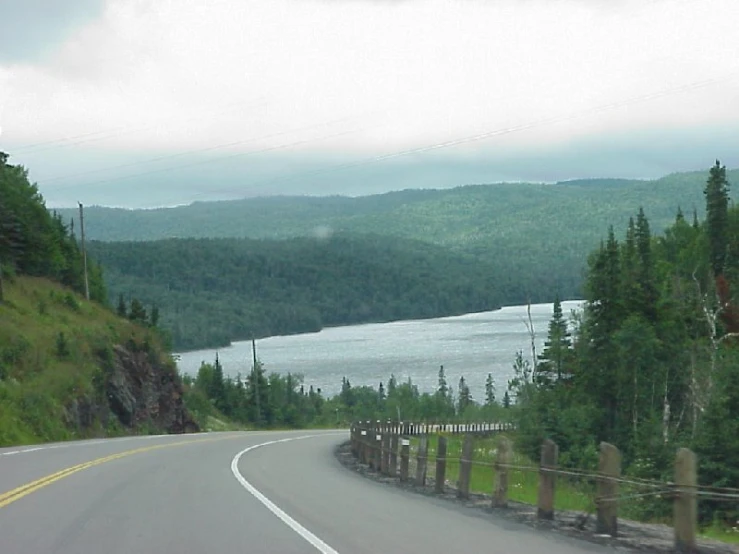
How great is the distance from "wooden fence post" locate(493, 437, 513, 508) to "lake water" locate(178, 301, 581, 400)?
88965 mm

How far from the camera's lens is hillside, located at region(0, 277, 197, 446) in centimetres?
4122

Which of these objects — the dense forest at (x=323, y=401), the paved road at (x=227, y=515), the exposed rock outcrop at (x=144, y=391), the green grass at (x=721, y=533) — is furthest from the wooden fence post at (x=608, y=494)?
the dense forest at (x=323, y=401)

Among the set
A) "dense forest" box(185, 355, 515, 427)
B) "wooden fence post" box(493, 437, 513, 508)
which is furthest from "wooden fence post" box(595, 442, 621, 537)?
"dense forest" box(185, 355, 515, 427)

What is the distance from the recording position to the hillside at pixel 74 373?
135 feet

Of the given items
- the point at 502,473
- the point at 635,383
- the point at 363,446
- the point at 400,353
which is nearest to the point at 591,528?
the point at 502,473

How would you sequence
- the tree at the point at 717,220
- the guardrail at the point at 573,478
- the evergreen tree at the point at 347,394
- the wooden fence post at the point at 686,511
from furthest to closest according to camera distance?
1. the evergreen tree at the point at 347,394
2. the tree at the point at 717,220
3. the guardrail at the point at 573,478
4. the wooden fence post at the point at 686,511

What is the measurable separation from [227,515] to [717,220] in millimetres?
79951

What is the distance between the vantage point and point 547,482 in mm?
12781

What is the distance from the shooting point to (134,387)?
57375mm

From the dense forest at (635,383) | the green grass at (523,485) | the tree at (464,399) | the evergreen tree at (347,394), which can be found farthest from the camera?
the evergreen tree at (347,394)

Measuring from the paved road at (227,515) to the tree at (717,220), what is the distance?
70013mm

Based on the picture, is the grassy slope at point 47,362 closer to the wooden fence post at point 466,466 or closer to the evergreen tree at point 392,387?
the wooden fence post at point 466,466

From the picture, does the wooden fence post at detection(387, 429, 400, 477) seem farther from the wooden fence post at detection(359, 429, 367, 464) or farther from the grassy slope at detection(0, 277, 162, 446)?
the grassy slope at detection(0, 277, 162, 446)

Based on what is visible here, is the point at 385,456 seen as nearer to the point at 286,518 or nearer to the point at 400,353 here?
the point at 286,518
